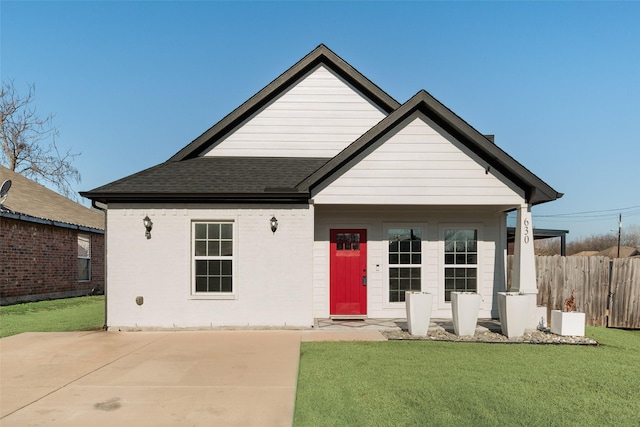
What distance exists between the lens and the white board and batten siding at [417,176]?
1030cm

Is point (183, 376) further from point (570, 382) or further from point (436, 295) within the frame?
point (436, 295)

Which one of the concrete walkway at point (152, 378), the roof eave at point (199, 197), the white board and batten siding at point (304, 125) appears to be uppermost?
the white board and batten siding at point (304, 125)

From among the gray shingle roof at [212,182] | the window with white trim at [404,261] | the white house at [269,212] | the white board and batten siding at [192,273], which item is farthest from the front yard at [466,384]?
the gray shingle roof at [212,182]

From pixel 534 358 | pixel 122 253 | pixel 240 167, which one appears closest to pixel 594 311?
pixel 534 358

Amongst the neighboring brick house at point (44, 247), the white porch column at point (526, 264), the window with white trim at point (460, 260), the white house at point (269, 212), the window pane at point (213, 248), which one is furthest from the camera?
the neighboring brick house at point (44, 247)

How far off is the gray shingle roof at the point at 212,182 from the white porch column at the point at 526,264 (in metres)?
5.11

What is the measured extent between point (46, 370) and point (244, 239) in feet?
15.3

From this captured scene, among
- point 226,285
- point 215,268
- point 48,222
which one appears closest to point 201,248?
point 215,268

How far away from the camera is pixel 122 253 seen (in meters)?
10.2

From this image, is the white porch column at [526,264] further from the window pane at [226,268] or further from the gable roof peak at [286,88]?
the window pane at [226,268]

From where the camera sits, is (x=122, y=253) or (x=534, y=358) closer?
(x=534, y=358)

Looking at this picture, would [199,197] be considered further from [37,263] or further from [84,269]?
[84,269]

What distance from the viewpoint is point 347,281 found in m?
11.9

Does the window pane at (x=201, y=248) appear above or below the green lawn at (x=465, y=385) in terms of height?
above
